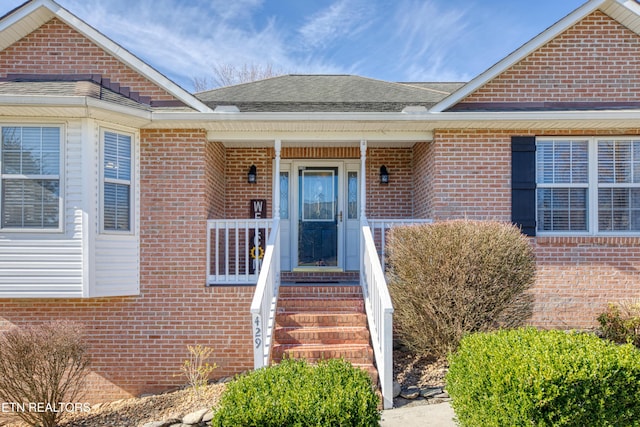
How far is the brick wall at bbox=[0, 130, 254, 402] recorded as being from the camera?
22.5ft

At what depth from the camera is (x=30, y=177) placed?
6293mm

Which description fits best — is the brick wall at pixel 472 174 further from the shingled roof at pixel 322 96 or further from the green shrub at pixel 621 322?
the green shrub at pixel 621 322

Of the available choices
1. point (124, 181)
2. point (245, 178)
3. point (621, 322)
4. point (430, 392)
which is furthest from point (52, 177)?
point (621, 322)

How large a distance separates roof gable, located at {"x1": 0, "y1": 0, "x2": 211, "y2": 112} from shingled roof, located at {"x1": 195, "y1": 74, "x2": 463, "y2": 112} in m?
0.72

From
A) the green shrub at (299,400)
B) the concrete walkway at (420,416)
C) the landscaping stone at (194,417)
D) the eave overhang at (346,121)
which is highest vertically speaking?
the eave overhang at (346,121)

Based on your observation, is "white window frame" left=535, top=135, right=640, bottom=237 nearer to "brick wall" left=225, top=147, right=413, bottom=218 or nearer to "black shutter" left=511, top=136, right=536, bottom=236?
"black shutter" left=511, top=136, right=536, bottom=236

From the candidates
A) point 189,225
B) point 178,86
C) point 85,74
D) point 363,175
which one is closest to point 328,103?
point 363,175

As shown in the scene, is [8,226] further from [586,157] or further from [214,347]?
[586,157]

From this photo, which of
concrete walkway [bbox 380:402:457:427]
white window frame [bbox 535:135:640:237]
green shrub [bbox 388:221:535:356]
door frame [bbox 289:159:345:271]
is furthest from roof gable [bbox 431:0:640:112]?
concrete walkway [bbox 380:402:457:427]

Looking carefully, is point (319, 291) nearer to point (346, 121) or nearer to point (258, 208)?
point (258, 208)

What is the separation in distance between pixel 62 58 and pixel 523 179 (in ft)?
23.5

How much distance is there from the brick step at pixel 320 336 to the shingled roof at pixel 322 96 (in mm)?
3326

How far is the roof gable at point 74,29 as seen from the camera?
21.7ft

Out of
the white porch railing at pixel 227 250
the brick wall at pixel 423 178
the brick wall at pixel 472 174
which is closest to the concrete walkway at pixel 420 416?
the white porch railing at pixel 227 250
